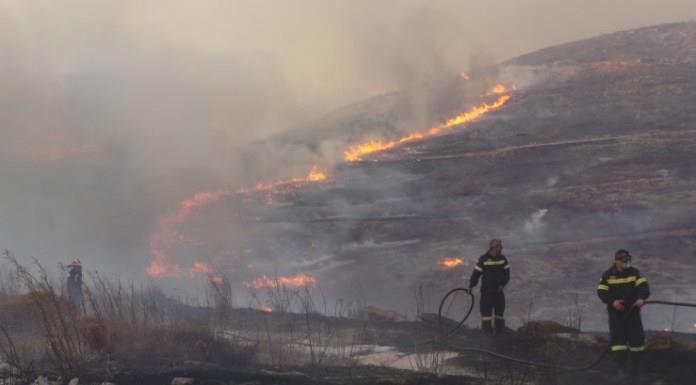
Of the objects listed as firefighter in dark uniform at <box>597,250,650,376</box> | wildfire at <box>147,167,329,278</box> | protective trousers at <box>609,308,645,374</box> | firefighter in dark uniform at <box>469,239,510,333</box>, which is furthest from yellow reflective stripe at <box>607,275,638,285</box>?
wildfire at <box>147,167,329,278</box>

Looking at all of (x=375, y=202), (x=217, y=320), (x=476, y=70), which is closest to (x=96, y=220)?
(x=375, y=202)

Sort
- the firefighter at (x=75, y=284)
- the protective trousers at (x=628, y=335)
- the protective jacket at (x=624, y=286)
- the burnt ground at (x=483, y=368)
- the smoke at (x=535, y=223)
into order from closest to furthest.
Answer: the protective jacket at (x=624, y=286) → the protective trousers at (x=628, y=335) → the burnt ground at (x=483, y=368) → the firefighter at (x=75, y=284) → the smoke at (x=535, y=223)

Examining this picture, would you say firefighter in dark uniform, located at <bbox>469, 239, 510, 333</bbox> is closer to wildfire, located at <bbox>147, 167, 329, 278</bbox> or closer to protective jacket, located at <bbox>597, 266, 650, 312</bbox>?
protective jacket, located at <bbox>597, 266, 650, 312</bbox>

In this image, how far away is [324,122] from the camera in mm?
43094

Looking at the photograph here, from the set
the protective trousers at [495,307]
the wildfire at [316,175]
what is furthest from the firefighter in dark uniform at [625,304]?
the wildfire at [316,175]

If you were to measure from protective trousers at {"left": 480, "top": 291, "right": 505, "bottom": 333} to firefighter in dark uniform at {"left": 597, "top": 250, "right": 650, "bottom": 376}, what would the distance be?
9.95ft

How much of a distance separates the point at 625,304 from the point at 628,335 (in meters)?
0.49

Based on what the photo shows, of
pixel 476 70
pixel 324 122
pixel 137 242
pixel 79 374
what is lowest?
pixel 79 374

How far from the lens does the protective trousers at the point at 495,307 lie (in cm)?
1327

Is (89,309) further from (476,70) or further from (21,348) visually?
(476,70)

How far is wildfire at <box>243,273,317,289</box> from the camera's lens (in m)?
22.6

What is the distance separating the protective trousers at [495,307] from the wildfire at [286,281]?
9792mm

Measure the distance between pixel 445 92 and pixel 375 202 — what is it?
1715 centimetres

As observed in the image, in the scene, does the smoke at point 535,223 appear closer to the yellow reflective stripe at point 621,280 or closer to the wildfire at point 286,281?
the wildfire at point 286,281
